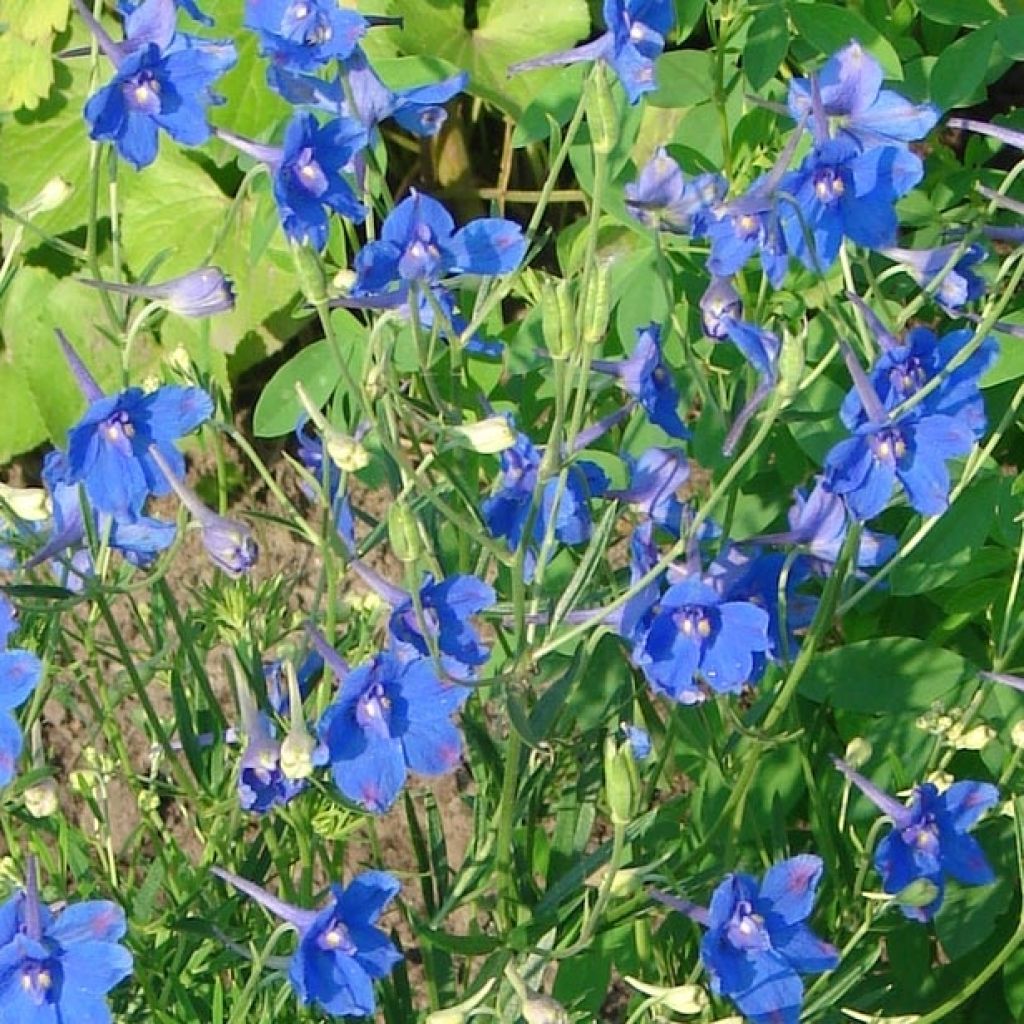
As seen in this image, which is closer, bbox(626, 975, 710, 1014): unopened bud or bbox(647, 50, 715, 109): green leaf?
bbox(626, 975, 710, 1014): unopened bud

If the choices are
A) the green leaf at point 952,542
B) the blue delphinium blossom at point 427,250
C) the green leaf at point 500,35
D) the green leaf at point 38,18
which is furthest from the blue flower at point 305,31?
the green leaf at point 38,18

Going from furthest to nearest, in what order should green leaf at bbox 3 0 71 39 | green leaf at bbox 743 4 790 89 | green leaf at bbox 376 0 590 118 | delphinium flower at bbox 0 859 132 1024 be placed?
1. green leaf at bbox 3 0 71 39
2. green leaf at bbox 376 0 590 118
3. green leaf at bbox 743 4 790 89
4. delphinium flower at bbox 0 859 132 1024

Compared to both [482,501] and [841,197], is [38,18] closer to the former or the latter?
[482,501]

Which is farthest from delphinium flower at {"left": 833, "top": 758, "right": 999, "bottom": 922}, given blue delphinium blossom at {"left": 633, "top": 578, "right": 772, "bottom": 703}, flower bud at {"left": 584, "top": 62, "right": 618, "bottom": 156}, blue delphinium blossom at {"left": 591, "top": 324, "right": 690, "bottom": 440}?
flower bud at {"left": 584, "top": 62, "right": 618, "bottom": 156}

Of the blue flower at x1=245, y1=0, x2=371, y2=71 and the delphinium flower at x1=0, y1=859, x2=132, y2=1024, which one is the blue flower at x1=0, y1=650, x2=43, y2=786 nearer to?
the delphinium flower at x1=0, y1=859, x2=132, y2=1024

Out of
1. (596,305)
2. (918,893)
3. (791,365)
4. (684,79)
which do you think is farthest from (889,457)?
(684,79)
